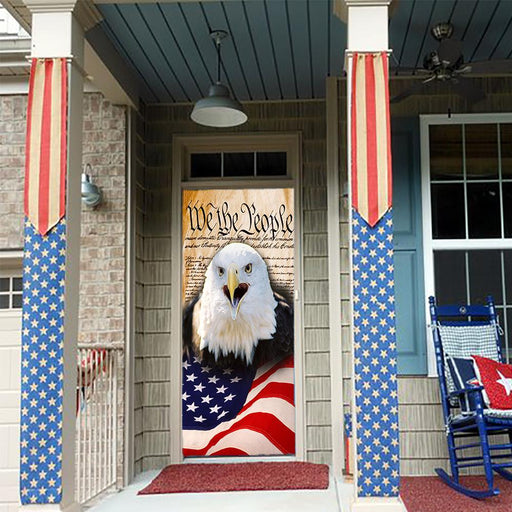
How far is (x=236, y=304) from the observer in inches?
231

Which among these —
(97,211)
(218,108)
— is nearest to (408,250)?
(218,108)

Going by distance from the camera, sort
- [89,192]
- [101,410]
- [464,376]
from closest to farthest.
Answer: [464,376] < [101,410] < [89,192]

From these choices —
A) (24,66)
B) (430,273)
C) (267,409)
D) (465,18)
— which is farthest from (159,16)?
(267,409)

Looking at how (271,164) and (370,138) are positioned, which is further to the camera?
(271,164)

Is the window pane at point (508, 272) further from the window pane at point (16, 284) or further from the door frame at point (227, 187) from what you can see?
the window pane at point (16, 284)

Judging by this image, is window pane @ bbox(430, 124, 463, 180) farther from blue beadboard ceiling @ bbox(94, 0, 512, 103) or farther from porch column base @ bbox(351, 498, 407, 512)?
porch column base @ bbox(351, 498, 407, 512)

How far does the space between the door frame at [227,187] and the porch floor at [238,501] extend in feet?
2.87

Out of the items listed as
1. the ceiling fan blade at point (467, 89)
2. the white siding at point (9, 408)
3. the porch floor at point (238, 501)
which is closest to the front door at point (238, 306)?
the porch floor at point (238, 501)

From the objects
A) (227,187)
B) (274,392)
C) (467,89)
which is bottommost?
(274,392)

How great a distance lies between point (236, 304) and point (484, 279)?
6.29ft

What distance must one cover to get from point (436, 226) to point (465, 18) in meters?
1.51

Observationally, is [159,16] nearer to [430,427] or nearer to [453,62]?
[453,62]

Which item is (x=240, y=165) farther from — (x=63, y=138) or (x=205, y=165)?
(x=63, y=138)

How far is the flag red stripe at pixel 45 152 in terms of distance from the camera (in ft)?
12.1
